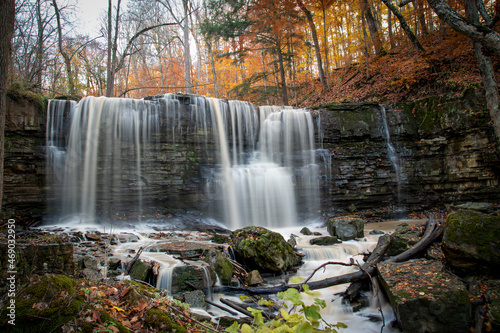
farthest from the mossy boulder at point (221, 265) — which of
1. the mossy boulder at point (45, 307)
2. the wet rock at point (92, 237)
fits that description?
the wet rock at point (92, 237)

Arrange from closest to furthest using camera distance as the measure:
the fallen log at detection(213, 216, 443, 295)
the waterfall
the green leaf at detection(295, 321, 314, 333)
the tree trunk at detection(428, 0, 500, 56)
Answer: the green leaf at detection(295, 321, 314, 333)
the fallen log at detection(213, 216, 443, 295)
the tree trunk at detection(428, 0, 500, 56)
the waterfall

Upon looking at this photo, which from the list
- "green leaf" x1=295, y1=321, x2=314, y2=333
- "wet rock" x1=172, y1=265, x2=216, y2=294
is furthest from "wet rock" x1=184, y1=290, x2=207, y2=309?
"green leaf" x1=295, y1=321, x2=314, y2=333

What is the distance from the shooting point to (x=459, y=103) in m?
10.7

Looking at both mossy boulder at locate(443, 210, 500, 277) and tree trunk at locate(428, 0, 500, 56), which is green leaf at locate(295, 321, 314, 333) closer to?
mossy boulder at locate(443, 210, 500, 277)

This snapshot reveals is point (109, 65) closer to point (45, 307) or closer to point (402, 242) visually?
point (45, 307)

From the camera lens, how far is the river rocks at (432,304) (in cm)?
321

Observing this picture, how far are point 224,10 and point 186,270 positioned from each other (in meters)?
17.3

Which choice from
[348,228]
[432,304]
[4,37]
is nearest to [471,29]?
[348,228]

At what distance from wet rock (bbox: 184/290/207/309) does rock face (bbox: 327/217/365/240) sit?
17.1 feet

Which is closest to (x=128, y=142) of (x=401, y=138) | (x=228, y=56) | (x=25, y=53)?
(x=25, y=53)

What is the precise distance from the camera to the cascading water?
9953 millimetres

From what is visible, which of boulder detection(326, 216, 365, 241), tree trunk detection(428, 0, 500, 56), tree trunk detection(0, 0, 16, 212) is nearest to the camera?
tree trunk detection(0, 0, 16, 212)

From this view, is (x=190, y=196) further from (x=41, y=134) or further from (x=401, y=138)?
(x=401, y=138)

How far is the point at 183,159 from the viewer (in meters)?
10.9
